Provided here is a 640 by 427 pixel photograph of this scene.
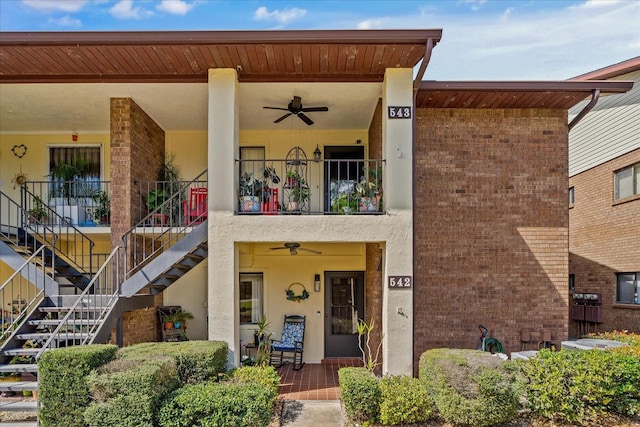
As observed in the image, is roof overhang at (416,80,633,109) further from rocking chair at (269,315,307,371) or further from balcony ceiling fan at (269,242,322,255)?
rocking chair at (269,315,307,371)

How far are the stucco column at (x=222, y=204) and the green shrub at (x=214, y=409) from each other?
142 centimetres

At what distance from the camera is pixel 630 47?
12.9m

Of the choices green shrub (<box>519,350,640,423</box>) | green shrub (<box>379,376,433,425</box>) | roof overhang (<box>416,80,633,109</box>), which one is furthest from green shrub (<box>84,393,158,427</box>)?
roof overhang (<box>416,80,633,109</box>)

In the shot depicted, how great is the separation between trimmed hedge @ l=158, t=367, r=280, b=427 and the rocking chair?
3680 mm

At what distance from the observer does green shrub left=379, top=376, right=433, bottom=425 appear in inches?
229

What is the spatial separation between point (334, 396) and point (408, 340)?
1.69 meters

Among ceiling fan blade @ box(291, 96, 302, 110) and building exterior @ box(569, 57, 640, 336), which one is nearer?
ceiling fan blade @ box(291, 96, 302, 110)

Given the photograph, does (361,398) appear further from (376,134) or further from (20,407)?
(376,134)

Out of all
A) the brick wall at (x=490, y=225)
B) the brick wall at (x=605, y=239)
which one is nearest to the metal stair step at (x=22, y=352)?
the brick wall at (x=490, y=225)

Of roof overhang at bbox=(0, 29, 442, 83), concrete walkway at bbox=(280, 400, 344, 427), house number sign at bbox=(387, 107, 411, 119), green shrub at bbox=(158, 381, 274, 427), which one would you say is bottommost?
concrete walkway at bbox=(280, 400, 344, 427)

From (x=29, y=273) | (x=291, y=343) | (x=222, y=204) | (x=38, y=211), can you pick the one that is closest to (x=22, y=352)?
(x=29, y=273)

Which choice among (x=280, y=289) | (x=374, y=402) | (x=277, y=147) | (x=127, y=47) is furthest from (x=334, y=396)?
(x=127, y=47)

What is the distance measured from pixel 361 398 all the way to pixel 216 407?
1987 millimetres

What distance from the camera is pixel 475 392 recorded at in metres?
5.69
